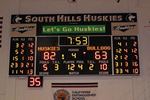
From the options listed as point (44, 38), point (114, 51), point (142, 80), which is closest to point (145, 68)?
point (142, 80)

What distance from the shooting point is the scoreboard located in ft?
17.3

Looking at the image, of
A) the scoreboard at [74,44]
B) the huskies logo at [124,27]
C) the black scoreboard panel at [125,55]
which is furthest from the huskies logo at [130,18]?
the black scoreboard panel at [125,55]

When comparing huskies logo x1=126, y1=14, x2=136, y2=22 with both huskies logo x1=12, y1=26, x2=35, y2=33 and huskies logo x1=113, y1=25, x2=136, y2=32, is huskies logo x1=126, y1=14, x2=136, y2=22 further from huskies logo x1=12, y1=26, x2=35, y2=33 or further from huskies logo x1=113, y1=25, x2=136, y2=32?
huskies logo x1=12, y1=26, x2=35, y2=33

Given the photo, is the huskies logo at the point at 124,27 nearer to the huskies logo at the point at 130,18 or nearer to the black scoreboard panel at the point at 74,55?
the huskies logo at the point at 130,18

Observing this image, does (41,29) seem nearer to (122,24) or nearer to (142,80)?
(122,24)

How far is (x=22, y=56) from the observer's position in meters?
5.32

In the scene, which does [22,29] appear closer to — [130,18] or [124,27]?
[124,27]

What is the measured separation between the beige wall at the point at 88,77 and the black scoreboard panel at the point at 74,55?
150 mm

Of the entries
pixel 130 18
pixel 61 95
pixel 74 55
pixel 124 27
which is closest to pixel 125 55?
pixel 124 27

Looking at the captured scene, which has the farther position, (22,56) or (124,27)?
(124,27)

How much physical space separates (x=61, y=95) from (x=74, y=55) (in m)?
0.70

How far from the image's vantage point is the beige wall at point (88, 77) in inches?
207

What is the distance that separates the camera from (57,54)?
5320mm

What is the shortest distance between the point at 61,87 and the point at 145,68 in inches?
57.3
